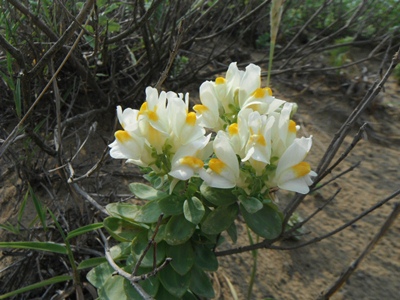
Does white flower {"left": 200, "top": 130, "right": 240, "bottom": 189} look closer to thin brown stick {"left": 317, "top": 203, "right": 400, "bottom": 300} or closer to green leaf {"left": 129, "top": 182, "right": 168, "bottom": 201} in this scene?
green leaf {"left": 129, "top": 182, "right": 168, "bottom": 201}

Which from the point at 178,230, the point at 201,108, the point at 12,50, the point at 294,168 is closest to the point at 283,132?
the point at 294,168

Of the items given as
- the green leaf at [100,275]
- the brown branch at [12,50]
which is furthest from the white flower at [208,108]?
the brown branch at [12,50]

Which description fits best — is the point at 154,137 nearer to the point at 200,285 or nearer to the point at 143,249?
the point at 143,249

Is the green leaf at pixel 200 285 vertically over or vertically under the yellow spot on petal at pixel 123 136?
under

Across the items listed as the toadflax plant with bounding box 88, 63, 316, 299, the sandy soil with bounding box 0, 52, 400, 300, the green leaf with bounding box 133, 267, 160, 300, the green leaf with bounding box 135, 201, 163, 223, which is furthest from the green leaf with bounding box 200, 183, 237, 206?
the sandy soil with bounding box 0, 52, 400, 300

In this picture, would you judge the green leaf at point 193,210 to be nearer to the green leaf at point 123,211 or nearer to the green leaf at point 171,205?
the green leaf at point 171,205

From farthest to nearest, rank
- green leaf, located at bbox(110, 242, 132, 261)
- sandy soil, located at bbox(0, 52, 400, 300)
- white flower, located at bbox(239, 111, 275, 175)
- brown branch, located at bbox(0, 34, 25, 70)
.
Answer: sandy soil, located at bbox(0, 52, 400, 300)
brown branch, located at bbox(0, 34, 25, 70)
green leaf, located at bbox(110, 242, 132, 261)
white flower, located at bbox(239, 111, 275, 175)

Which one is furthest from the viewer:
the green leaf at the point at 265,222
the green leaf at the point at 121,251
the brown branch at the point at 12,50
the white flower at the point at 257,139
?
the brown branch at the point at 12,50
